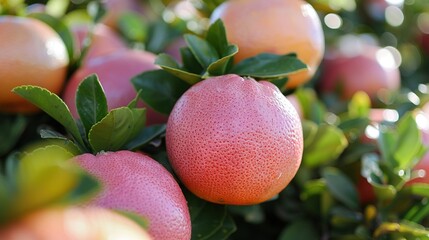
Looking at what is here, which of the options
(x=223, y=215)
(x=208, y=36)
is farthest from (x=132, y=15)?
(x=223, y=215)

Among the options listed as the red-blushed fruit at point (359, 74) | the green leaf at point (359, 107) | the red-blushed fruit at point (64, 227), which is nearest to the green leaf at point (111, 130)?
the red-blushed fruit at point (64, 227)

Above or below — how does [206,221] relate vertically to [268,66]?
below

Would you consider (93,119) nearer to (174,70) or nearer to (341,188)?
(174,70)

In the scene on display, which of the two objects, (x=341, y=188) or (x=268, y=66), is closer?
(x=268, y=66)

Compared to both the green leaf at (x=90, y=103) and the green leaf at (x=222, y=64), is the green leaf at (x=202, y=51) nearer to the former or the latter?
the green leaf at (x=222, y=64)

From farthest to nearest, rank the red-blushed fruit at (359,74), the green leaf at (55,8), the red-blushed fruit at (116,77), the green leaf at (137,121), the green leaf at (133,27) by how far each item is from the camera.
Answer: the red-blushed fruit at (359,74), the green leaf at (133,27), the green leaf at (55,8), the red-blushed fruit at (116,77), the green leaf at (137,121)

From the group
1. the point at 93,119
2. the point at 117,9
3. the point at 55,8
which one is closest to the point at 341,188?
the point at 93,119
